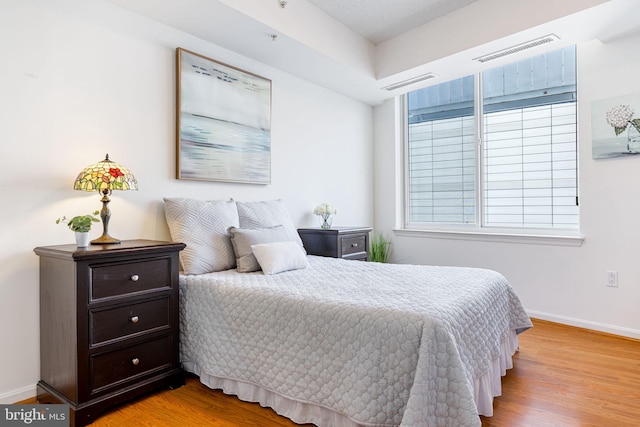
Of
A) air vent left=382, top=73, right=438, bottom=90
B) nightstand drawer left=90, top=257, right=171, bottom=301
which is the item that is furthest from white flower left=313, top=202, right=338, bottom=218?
nightstand drawer left=90, top=257, right=171, bottom=301

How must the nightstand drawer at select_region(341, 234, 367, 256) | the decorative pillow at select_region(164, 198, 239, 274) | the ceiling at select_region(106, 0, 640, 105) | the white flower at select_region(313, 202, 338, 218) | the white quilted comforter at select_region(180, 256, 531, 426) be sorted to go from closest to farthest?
the white quilted comforter at select_region(180, 256, 531, 426), the decorative pillow at select_region(164, 198, 239, 274), the ceiling at select_region(106, 0, 640, 105), the nightstand drawer at select_region(341, 234, 367, 256), the white flower at select_region(313, 202, 338, 218)

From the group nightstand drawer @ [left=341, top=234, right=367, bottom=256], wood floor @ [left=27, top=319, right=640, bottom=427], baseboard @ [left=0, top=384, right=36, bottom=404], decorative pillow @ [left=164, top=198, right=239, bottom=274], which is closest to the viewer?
wood floor @ [left=27, top=319, right=640, bottom=427]

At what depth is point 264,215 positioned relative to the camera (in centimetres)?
300

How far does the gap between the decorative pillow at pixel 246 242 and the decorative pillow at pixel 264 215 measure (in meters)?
0.17

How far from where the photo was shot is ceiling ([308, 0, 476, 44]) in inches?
121

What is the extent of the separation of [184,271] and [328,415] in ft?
4.25

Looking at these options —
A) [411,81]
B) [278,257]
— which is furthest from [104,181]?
[411,81]

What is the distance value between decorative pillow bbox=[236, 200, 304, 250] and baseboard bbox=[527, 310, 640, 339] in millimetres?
2400

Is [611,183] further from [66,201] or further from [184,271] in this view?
[66,201]

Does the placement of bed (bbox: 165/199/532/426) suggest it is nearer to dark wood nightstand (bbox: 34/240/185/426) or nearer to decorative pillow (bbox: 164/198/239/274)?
decorative pillow (bbox: 164/198/239/274)

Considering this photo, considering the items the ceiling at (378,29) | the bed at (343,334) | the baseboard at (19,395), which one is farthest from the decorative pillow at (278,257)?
the ceiling at (378,29)

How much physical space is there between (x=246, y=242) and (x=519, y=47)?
273 centimetres

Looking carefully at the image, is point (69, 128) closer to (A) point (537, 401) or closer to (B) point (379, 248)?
(A) point (537, 401)

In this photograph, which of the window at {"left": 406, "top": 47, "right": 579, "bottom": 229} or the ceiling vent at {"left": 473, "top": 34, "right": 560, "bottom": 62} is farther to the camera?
the window at {"left": 406, "top": 47, "right": 579, "bottom": 229}
